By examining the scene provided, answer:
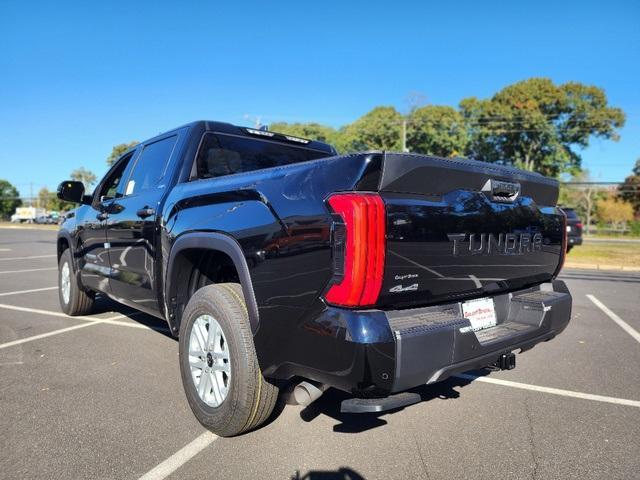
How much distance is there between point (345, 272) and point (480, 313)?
3.67 ft

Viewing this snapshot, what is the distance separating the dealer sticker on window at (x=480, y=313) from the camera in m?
2.61

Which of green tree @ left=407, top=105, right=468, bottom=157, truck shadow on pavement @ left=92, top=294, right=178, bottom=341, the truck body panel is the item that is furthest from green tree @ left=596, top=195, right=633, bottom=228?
the truck body panel

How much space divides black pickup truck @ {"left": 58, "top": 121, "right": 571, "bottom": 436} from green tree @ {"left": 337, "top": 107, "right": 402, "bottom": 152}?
35377 mm

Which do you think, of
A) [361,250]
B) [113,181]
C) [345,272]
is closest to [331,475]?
[345,272]

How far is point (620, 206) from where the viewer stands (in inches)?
2378

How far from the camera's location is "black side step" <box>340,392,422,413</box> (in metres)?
2.04

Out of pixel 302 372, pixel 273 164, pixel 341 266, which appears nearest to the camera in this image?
pixel 341 266

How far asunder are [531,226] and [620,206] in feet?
225

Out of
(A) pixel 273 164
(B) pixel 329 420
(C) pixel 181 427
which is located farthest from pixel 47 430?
(A) pixel 273 164

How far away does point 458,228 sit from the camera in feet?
7.80

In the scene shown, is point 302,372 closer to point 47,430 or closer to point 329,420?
point 329,420

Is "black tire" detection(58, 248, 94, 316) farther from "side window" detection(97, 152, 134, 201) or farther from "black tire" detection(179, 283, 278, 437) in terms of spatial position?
"black tire" detection(179, 283, 278, 437)

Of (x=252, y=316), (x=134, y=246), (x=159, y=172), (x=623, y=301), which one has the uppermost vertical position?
(x=159, y=172)

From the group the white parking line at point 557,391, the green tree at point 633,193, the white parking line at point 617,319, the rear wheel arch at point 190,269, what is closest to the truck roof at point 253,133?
the rear wheel arch at point 190,269
